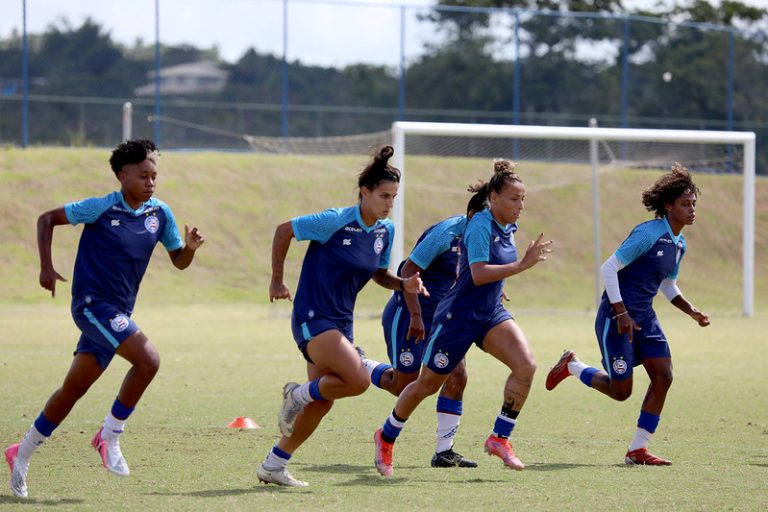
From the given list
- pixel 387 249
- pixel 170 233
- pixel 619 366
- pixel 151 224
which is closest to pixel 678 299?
pixel 619 366

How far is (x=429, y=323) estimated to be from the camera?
8469 mm

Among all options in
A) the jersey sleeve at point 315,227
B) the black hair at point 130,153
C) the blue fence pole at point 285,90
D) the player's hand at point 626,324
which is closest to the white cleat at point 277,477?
the jersey sleeve at point 315,227

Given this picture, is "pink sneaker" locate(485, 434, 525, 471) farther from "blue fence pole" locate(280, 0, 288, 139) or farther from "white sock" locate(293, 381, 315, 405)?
"blue fence pole" locate(280, 0, 288, 139)

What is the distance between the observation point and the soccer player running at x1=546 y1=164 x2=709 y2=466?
8.05 m

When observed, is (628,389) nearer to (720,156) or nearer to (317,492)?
(317,492)

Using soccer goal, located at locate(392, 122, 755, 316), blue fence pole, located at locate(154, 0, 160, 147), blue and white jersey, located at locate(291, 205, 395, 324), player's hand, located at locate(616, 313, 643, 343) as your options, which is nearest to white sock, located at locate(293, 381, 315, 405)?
blue and white jersey, located at locate(291, 205, 395, 324)

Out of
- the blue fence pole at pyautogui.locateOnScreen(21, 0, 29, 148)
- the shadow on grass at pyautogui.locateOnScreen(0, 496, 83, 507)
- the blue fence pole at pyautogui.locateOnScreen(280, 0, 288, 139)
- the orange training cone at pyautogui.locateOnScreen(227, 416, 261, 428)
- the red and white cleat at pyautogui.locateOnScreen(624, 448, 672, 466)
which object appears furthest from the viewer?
the blue fence pole at pyautogui.locateOnScreen(280, 0, 288, 139)

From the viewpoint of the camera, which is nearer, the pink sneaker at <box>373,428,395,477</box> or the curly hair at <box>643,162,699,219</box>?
the pink sneaker at <box>373,428,395,477</box>

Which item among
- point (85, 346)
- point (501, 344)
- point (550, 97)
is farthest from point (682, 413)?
point (550, 97)

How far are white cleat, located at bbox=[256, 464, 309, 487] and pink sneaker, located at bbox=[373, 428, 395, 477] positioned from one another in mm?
657

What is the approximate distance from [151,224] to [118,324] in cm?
68

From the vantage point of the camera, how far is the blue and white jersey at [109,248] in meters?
6.80

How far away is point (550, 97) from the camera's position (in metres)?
32.8

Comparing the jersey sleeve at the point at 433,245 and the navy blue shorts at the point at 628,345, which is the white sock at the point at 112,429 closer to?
the jersey sleeve at the point at 433,245
